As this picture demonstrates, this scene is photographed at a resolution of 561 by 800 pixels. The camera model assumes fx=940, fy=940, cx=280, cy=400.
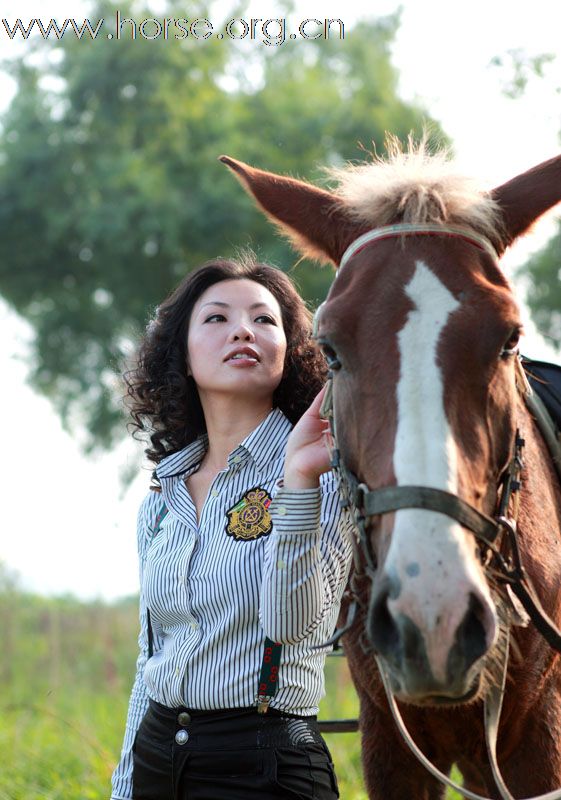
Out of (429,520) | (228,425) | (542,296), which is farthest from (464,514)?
(542,296)

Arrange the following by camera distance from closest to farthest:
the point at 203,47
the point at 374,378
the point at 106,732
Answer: the point at 374,378 < the point at 106,732 < the point at 203,47

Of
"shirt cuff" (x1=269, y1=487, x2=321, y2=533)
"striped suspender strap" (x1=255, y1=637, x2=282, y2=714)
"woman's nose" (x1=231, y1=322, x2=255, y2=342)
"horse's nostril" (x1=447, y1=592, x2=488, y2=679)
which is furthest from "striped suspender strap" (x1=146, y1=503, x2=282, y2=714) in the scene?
"woman's nose" (x1=231, y1=322, x2=255, y2=342)

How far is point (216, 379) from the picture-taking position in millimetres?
3088

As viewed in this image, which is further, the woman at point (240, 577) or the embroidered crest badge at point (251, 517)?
the embroidered crest badge at point (251, 517)

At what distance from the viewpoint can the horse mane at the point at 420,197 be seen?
2.54 metres

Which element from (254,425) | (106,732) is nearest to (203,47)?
(106,732)

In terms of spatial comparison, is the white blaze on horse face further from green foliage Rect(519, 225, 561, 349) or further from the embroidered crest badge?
green foliage Rect(519, 225, 561, 349)

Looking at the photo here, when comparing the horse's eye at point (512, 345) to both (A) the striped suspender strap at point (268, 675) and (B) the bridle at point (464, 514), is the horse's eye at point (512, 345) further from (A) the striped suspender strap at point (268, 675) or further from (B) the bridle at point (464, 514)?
(A) the striped suspender strap at point (268, 675)

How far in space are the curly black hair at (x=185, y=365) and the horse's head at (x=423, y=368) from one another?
619 mm

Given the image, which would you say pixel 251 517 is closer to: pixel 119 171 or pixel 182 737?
pixel 182 737

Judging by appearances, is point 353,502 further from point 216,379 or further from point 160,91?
point 160,91

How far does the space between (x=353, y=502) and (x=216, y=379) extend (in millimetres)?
907

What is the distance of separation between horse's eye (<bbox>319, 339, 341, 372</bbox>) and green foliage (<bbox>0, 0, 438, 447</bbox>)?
14.8 metres

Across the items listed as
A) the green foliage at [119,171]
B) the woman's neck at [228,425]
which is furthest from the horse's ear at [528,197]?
the green foliage at [119,171]
